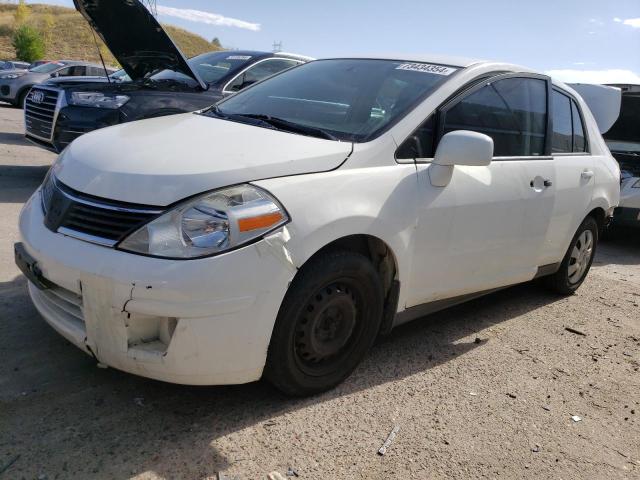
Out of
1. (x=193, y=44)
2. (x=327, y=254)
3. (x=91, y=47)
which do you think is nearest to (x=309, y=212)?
(x=327, y=254)

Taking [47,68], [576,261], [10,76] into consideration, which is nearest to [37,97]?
[576,261]

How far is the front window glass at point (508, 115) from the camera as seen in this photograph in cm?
346

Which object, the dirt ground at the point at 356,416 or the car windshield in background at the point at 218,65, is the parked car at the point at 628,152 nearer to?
the dirt ground at the point at 356,416

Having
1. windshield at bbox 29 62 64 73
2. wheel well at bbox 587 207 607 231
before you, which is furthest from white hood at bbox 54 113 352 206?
windshield at bbox 29 62 64 73

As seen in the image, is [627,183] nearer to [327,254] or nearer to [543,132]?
[543,132]

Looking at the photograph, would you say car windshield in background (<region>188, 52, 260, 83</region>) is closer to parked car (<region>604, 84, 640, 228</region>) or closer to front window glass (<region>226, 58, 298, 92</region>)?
front window glass (<region>226, 58, 298, 92</region>)

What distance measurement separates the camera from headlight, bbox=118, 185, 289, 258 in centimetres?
233

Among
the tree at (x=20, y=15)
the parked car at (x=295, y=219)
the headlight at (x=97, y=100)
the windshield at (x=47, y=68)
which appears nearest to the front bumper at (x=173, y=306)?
the parked car at (x=295, y=219)

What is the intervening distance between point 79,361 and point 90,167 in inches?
40.5

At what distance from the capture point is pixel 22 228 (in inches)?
113

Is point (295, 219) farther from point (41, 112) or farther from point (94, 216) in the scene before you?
point (41, 112)

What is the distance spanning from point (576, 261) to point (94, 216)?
13.1 feet

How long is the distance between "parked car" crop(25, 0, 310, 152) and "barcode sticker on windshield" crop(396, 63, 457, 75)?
359cm

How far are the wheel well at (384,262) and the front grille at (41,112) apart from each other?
16.2 feet
